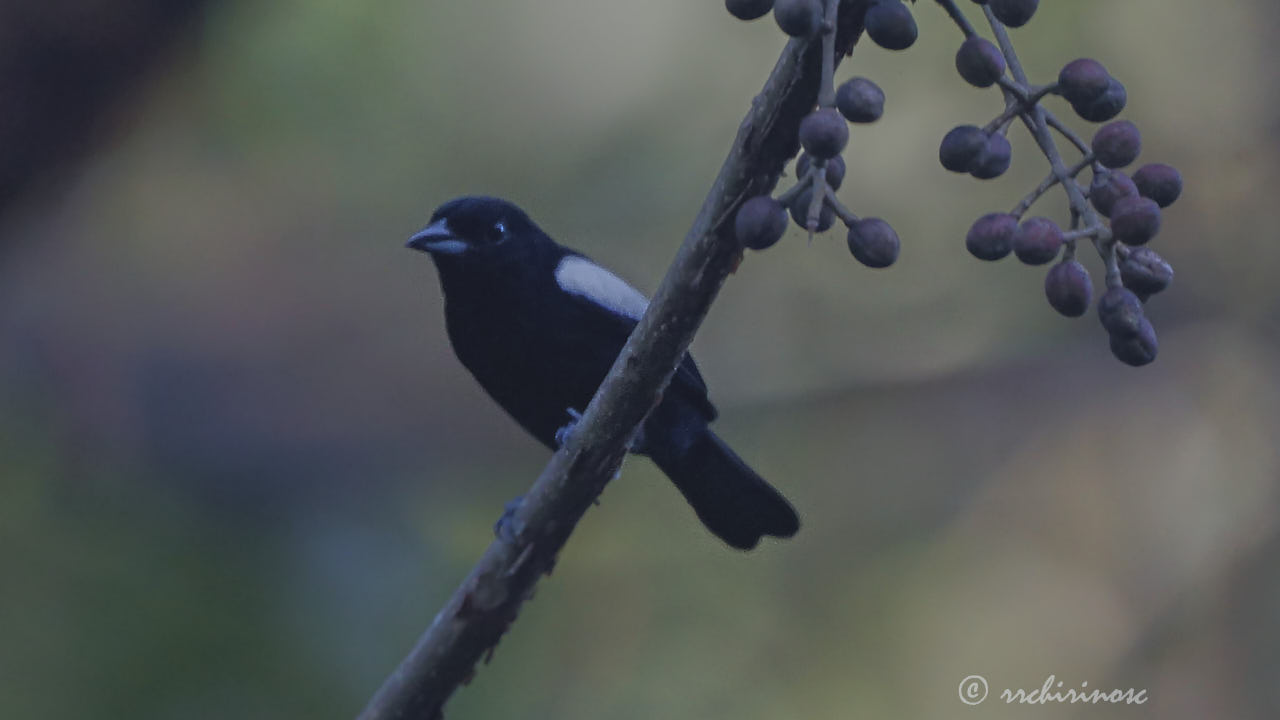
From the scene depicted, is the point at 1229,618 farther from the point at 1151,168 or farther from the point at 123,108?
the point at 123,108

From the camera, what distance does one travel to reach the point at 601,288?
305 centimetres

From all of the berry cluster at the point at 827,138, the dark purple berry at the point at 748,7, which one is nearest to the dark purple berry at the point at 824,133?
the berry cluster at the point at 827,138

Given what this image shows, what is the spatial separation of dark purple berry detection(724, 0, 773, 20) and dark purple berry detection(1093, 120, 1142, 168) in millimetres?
396

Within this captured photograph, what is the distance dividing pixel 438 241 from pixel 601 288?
421 mm

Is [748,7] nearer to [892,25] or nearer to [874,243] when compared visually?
[892,25]

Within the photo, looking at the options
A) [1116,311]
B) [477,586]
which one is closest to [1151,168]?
[1116,311]

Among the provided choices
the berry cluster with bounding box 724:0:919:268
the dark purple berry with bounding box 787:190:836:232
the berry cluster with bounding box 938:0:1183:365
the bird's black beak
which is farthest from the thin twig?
the bird's black beak

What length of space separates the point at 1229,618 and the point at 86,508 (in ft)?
11.4

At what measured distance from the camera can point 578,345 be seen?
2.95 metres

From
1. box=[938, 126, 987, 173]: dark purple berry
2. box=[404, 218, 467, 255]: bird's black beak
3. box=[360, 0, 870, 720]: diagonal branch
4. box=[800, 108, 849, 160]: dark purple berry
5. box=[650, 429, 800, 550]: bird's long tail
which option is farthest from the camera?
box=[650, 429, 800, 550]: bird's long tail

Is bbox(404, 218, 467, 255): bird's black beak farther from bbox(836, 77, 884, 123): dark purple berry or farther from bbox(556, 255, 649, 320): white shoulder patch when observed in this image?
bbox(836, 77, 884, 123): dark purple berry

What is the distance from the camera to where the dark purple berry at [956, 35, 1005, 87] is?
1.28m

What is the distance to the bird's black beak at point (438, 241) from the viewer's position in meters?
2.92

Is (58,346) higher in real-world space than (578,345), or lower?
lower
